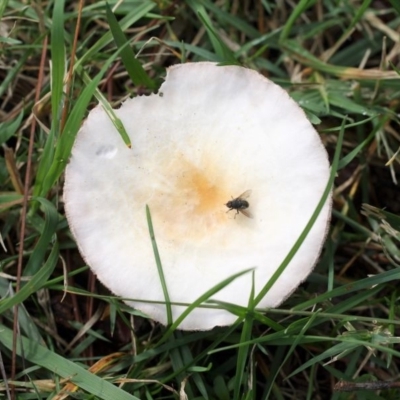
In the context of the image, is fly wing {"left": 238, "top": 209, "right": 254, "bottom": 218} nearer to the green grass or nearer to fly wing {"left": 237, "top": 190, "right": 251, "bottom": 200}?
fly wing {"left": 237, "top": 190, "right": 251, "bottom": 200}

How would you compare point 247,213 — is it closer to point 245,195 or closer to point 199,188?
point 245,195

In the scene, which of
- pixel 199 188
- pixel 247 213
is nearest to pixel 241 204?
pixel 247 213

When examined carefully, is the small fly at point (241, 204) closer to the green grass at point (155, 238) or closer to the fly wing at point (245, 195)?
the fly wing at point (245, 195)

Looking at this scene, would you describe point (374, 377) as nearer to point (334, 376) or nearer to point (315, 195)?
point (334, 376)

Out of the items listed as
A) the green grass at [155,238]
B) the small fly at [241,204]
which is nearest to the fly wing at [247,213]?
the small fly at [241,204]

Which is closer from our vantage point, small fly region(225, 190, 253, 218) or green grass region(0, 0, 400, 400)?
small fly region(225, 190, 253, 218)

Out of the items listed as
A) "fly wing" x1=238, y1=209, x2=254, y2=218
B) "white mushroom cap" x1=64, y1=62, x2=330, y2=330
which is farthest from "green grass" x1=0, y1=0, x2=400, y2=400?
"fly wing" x1=238, y1=209, x2=254, y2=218
